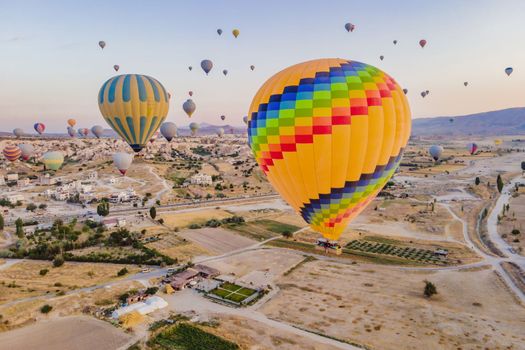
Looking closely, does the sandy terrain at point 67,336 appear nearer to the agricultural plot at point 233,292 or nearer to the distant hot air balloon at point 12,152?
the agricultural plot at point 233,292

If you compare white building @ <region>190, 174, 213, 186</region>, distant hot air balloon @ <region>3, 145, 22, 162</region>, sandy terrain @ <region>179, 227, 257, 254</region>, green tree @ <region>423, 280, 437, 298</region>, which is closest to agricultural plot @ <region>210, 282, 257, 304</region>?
sandy terrain @ <region>179, 227, 257, 254</region>

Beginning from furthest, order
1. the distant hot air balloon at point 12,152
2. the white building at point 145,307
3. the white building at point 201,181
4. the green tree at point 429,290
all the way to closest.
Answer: the distant hot air balloon at point 12,152
the white building at point 201,181
the green tree at point 429,290
the white building at point 145,307

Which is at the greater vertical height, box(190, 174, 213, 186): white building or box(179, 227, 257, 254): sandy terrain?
box(190, 174, 213, 186): white building

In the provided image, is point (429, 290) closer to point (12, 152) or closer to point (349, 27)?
point (349, 27)

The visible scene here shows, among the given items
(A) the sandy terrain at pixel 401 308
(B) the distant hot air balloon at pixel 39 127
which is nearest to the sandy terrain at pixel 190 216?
(A) the sandy terrain at pixel 401 308

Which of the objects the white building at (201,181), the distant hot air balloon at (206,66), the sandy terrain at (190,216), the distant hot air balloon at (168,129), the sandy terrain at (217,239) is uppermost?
the distant hot air balloon at (206,66)

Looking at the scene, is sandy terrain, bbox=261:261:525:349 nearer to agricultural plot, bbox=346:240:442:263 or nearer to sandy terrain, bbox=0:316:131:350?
agricultural plot, bbox=346:240:442:263
